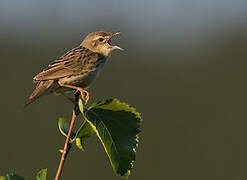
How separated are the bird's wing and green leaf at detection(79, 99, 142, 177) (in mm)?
1565

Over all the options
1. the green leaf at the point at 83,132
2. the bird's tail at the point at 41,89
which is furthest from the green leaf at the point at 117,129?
the bird's tail at the point at 41,89

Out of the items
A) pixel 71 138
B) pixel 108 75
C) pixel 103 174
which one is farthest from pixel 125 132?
pixel 108 75

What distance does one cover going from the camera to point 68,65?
4441 millimetres

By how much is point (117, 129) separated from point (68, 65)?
1919 millimetres

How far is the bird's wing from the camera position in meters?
4.25

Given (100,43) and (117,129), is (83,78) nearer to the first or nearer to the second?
(100,43)

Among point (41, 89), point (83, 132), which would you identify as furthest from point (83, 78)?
point (83, 132)

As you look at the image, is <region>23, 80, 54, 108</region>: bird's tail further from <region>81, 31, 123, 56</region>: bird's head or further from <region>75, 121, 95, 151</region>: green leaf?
<region>75, 121, 95, 151</region>: green leaf

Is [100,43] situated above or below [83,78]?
above

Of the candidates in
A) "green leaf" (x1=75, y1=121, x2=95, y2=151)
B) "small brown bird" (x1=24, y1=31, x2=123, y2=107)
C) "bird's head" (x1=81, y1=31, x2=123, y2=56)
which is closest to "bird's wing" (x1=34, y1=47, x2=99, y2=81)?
"small brown bird" (x1=24, y1=31, x2=123, y2=107)

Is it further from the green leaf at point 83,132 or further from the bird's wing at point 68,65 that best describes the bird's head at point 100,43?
the green leaf at point 83,132

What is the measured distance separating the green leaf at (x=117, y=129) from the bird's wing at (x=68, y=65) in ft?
5.14

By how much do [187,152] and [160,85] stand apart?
400cm

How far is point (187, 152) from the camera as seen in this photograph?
14891 millimetres
